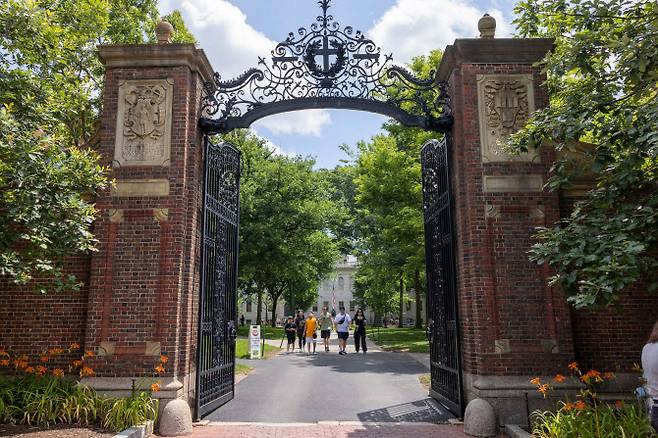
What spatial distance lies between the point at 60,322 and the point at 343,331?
1264cm

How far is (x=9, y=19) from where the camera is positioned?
691cm

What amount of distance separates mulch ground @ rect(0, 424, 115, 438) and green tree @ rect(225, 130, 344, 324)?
20.6 metres

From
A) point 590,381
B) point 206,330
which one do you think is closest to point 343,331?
point 206,330

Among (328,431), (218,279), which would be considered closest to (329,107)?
(218,279)

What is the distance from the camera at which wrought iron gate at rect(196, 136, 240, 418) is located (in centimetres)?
827

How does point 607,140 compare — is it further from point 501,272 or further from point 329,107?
point 329,107

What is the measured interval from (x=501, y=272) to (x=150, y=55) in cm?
649

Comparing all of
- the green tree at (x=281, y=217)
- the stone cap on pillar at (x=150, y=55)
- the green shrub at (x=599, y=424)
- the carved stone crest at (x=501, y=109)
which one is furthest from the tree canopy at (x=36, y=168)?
the green tree at (x=281, y=217)

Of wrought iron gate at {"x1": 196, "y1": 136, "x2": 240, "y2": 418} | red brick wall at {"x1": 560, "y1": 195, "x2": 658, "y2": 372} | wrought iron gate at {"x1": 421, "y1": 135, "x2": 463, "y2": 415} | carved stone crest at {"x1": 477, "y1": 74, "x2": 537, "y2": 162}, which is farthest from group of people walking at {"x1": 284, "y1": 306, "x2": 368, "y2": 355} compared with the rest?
carved stone crest at {"x1": 477, "y1": 74, "x2": 537, "y2": 162}

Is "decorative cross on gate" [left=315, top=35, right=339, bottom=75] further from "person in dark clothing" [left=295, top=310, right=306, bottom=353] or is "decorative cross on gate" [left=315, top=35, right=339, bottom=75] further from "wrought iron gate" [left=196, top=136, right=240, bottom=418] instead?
"person in dark clothing" [left=295, top=310, right=306, bottom=353]

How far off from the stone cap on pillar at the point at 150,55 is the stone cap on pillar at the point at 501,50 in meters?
4.27

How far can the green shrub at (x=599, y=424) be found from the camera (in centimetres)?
553

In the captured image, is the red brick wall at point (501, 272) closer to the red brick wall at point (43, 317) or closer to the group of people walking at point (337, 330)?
the red brick wall at point (43, 317)

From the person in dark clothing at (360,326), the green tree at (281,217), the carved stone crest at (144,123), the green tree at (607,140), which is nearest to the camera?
the green tree at (607,140)
